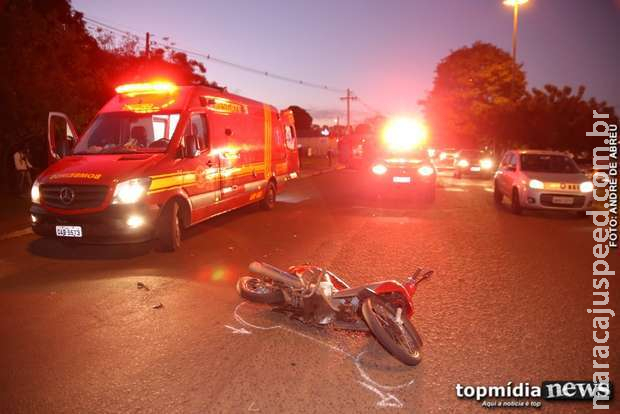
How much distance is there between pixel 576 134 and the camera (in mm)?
36031

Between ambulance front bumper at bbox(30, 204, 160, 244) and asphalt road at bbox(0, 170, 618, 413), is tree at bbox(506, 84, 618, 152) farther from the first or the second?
ambulance front bumper at bbox(30, 204, 160, 244)

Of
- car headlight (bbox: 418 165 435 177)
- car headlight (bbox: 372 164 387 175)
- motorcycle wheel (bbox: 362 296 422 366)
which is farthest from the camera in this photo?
car headlight (bbox: 372 164 387 175)

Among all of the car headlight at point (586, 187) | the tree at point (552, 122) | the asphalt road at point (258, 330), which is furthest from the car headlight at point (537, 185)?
the tree at point (552, 122)

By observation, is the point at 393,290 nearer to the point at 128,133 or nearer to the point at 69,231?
the point at 69,231

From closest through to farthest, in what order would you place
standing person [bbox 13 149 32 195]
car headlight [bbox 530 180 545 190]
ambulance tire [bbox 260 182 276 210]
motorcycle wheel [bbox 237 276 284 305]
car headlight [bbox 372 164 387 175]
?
motorcycle wheel [bbox 237 276 284 305]
car headlight [bbox 530 180 545 190]
ambulance tire [bbox 260 182 276 210]
standing person [bbox 13 149 32 195]
car headlight [bbox 372 164 387 175]

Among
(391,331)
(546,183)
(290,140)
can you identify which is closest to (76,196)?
(391,331)

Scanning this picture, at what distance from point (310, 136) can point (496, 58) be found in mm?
51571

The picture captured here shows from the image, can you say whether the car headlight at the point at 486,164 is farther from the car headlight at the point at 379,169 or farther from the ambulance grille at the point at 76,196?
the ambulance grille at the point at 76,196

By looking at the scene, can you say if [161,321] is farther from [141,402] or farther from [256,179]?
[256,179]

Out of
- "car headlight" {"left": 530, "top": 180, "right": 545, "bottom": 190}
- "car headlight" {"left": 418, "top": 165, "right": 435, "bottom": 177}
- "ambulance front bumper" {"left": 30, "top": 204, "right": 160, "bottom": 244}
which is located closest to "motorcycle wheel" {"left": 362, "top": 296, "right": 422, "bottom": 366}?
"ambulance front bumper" {"left": 30, "top": 204, "right": 160, "bottom": 244}

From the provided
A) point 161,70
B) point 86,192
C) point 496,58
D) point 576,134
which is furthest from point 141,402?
point 496,58

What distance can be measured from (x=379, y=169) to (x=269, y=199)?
13.4 feet

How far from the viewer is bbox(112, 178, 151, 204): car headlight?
7.60m

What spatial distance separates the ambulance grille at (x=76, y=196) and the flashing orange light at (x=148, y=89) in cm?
248
